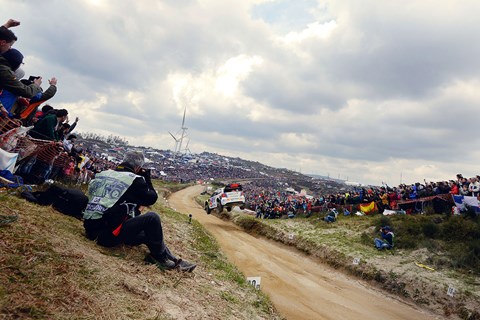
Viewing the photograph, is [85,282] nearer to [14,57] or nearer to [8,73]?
[8,73]

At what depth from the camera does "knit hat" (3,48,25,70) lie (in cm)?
581

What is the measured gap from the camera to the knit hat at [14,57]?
19.1 ft

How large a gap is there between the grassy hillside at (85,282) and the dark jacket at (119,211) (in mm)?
211

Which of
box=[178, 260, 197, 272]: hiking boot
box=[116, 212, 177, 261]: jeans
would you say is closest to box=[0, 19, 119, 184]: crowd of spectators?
box=[116, 212, 177, 261]: jeans

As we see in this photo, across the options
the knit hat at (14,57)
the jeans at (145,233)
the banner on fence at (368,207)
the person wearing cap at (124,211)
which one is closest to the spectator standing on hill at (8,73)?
the knit hat at (14,57)

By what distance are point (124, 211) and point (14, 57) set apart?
343 cm

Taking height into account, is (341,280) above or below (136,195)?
below

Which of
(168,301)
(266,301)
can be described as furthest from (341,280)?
(168,301)

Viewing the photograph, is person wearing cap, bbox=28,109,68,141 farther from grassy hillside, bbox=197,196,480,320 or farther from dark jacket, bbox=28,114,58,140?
grassy hillside, bbox=197,196,480,320

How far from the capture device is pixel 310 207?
2775 cm

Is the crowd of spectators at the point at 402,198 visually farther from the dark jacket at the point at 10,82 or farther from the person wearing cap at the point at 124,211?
the dark jacket at the point at 10,82

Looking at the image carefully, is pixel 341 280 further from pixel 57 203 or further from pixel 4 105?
pixel 4 105

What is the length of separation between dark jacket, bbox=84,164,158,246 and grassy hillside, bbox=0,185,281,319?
0.21 metres

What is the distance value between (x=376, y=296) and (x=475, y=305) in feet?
9.69
